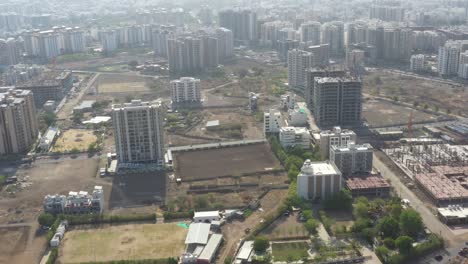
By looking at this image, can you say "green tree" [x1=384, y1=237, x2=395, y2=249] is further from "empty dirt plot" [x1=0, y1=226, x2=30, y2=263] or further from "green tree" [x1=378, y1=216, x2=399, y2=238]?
"empty dirt plot" [x1=0, y1=226, x2=30, y2=263]

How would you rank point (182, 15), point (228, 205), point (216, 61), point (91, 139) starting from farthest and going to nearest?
1. point (182, 15)
2. point (216, 61)
3. point (91, 139)
4. point (228, 205)

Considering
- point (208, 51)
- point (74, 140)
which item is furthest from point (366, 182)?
point (208, 51)

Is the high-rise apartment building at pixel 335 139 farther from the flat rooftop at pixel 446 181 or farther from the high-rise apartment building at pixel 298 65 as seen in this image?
the high-rise apartment building at pixel 298 65

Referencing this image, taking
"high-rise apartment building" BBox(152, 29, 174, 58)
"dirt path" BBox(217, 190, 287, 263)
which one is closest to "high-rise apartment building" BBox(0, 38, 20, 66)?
"high-rise apartment building" BBox(152, 29, 174, 58)

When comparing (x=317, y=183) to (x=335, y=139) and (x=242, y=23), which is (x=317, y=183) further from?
(x=242, y=23)

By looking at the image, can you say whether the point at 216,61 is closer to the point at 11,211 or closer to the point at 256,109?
the point at 256,109

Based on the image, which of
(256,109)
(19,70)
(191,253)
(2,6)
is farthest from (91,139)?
(2,6)

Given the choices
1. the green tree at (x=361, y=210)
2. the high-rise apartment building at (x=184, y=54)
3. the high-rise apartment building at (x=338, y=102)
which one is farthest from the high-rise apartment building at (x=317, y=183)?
the high-rise apartment building at (x=184, y=54)
